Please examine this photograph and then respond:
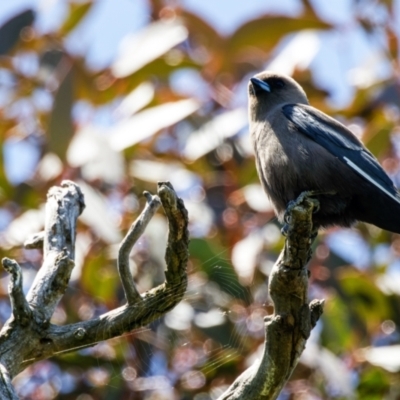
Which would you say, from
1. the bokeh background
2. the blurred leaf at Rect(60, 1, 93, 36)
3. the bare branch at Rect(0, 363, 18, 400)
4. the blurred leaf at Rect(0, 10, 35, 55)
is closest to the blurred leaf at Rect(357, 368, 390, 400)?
the bokeh background

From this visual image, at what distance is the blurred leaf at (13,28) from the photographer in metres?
6.21

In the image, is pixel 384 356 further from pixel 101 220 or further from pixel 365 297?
pixel 101 220

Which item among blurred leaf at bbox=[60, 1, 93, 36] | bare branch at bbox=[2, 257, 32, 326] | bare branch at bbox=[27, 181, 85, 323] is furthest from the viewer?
blurred leaf at bbox=[60, 1, 93, 36]

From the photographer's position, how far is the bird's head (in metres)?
5.25

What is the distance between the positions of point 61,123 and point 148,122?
61 centimetres

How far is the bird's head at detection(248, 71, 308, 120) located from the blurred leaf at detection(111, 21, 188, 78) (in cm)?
101

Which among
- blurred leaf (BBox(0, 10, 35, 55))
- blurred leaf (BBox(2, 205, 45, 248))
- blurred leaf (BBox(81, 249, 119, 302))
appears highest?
blurred leaf (BBox(0, 10, 35, 55))

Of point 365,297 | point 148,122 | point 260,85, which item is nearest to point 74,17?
point 148,122

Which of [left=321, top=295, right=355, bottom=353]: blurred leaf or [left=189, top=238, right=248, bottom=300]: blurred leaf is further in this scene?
[left=321, top=295, right=355, bottom=353]: blurred leaf

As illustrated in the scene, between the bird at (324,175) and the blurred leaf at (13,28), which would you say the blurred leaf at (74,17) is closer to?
the blurred leaf at (13,28)

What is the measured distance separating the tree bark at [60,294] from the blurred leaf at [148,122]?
2.32 m

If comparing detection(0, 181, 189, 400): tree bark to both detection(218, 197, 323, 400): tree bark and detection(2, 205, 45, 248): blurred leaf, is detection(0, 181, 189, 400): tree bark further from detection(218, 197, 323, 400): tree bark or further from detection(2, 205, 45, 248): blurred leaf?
detection(2, 205, 45, 248): blurred leaf

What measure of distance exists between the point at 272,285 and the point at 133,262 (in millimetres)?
2648

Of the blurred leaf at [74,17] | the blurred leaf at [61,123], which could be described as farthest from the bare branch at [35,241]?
the blurred leaf at [74,17]
